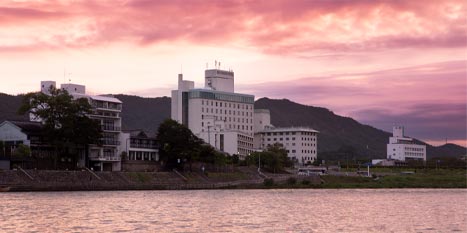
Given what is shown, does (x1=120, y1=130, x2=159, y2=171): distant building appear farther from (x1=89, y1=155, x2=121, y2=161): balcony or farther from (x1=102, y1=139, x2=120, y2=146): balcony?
(x1=102, y1=139, x2=120, y2=146): balcony

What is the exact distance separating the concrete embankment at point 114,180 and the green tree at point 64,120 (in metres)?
6.26

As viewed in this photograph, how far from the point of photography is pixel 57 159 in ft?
425

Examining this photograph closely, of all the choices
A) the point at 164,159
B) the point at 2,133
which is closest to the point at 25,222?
the point at 2,133

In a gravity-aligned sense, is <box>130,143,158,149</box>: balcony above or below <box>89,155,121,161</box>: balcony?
above

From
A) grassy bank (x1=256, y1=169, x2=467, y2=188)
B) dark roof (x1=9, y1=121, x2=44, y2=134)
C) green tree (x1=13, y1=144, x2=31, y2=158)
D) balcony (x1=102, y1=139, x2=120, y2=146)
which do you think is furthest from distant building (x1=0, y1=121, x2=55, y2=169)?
grassy bank (x1=256, y1=169, x2=467, y2=188)

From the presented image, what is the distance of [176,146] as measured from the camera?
148m

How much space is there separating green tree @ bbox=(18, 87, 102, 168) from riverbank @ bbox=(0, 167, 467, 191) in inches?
251

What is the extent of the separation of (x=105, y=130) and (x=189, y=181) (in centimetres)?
1860

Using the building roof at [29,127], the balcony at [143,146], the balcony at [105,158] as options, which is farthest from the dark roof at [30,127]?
the balcony at [143,146]

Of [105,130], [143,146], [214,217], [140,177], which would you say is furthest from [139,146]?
[214,217]

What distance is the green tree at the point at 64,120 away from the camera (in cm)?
12875

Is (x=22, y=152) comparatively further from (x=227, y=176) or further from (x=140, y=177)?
(x=227, y=176)

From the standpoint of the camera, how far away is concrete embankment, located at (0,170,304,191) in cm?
11194

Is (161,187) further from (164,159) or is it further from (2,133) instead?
(2,133)
